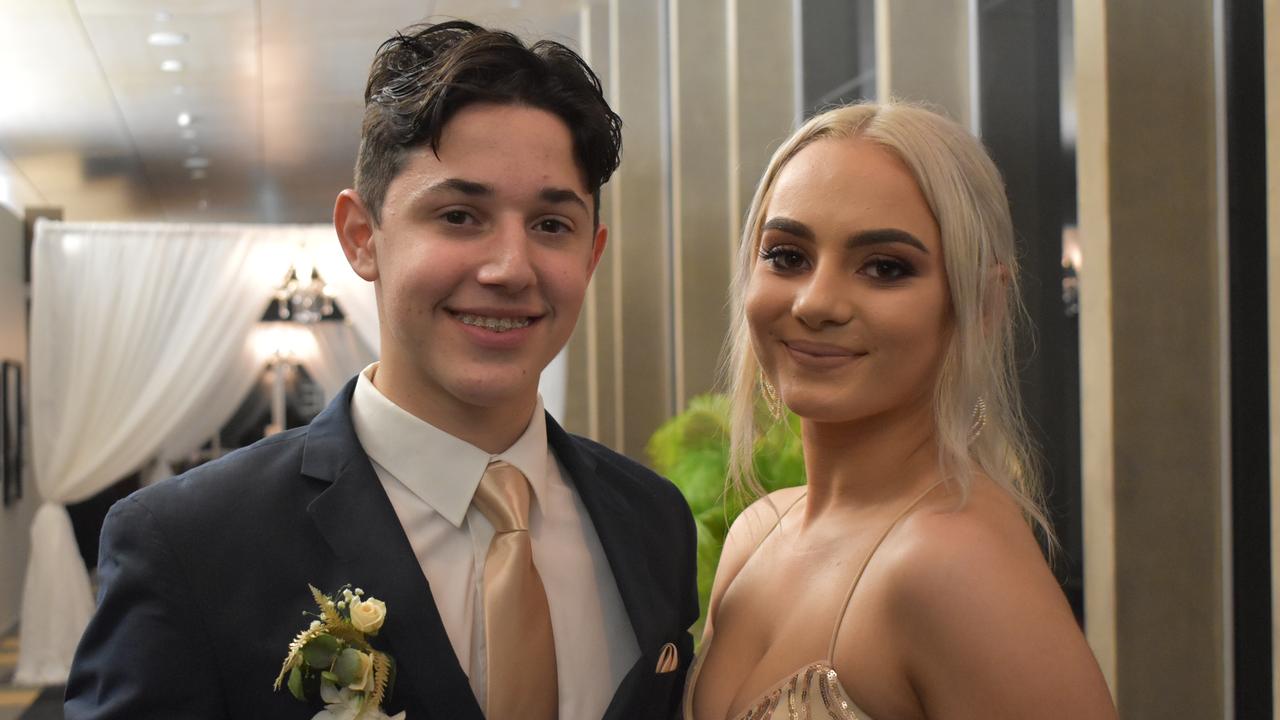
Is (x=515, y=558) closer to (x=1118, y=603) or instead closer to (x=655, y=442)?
(x=1118, y=603)

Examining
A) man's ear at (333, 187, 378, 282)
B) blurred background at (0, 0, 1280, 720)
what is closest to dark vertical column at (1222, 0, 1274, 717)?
blurred background at (0, 0, 1280, 720)

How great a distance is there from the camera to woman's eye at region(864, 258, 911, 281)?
1832mm

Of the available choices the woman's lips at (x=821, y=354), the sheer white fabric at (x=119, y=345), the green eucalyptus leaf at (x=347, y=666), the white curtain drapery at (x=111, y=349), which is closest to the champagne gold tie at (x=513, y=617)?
the green eucalyptus leaf at (x=347, y=666)

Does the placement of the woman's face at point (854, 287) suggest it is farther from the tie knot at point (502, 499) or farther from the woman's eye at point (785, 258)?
the tie knot at point (502, 499)

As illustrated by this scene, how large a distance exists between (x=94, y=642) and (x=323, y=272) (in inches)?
353

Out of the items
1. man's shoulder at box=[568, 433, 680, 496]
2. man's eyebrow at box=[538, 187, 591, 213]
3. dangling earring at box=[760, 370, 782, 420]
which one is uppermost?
man's eyebrow at box=[538, 187, 591, 213]

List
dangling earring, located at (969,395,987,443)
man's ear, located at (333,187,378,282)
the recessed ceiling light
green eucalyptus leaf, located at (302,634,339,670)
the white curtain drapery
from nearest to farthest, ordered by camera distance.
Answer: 1. green eucalyptus leaf, located at (302,634,339,670)
2. man's ear, located at (333,187,378,282)
3. dangling earring, located at (969,395,987,443)
4. the recessed ceiling light
5. the white curtain drapery

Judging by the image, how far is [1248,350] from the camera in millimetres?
3020

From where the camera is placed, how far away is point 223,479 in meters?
1.63

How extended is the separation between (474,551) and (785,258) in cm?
67

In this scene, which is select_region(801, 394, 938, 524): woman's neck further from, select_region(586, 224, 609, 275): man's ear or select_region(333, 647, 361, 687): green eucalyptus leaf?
select_region(333, 647, 361, 687): green eucalyptus leaf

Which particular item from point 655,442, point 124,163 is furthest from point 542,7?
point 124,163

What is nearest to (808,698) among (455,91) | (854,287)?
(854,287)

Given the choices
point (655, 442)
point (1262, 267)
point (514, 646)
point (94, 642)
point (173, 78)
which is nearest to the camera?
point (94, 642)
